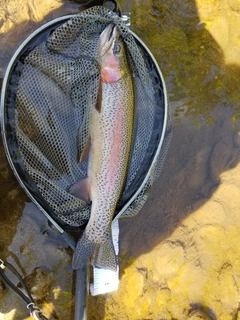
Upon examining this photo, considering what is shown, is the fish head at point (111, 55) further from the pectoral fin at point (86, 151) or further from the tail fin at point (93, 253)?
the tail fin at point (93, 253)

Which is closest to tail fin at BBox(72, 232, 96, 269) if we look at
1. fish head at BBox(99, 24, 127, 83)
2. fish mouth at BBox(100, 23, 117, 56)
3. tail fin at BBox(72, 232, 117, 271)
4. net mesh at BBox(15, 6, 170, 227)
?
tail fin at BBox(72, 232, 117, 271)

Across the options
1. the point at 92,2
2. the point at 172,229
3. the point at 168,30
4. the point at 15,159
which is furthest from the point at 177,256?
the point at 92,2

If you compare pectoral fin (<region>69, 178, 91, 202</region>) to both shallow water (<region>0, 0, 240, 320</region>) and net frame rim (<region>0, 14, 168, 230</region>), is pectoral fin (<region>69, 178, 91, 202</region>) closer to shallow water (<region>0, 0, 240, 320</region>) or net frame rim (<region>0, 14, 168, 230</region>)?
net frame rim (<region>0, 14, 168, 230</region>)

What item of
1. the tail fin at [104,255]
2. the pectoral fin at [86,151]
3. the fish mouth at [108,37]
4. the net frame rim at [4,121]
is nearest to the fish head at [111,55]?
the fish mouth at [108,37]

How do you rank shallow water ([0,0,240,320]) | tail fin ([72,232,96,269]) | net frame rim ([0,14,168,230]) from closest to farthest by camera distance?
net frame rim ([0,14,168,230]), tail fin ([72,232,96,269]), shallow water ([0,0,240,320])

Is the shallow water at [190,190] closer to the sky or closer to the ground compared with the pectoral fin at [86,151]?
closer to the ground

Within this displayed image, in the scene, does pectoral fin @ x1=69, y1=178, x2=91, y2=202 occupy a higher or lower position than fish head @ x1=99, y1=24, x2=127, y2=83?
lower

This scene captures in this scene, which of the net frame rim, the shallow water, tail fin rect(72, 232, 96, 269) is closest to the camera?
the net frame rim
